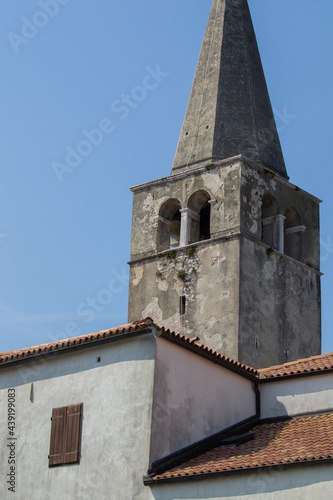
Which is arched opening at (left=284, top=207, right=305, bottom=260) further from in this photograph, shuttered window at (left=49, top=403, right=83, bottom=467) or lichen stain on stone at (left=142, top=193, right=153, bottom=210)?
shuttered window at (left=49, top=403, right=83, bottom=467)

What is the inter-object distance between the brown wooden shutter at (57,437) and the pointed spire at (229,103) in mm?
13910

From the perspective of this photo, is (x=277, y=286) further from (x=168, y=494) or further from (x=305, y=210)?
(x=168, y=494)

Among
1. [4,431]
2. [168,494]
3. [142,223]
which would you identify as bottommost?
[168,494]

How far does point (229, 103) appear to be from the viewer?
34.5 metres

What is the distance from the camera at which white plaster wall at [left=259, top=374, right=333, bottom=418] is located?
22.5 m

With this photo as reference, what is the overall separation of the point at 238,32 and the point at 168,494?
20.8 metres

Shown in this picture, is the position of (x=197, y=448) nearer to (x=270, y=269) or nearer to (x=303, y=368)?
(x=303, y=368)

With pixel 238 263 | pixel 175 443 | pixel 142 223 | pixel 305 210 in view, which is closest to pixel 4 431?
pixel 175 443

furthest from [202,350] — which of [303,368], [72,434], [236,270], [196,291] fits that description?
[196,291]

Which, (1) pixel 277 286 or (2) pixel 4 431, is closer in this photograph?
(2) pixel 4 431

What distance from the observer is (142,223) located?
112 feet

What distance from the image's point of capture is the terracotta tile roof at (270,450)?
18578 millimetres

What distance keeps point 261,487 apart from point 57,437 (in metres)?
5.01

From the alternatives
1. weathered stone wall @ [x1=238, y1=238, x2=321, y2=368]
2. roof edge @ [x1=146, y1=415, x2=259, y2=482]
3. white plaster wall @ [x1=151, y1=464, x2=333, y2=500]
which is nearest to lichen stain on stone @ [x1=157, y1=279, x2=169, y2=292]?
weathered stone wall @ [x1=238, y1=238, x2=321, y2=368]
